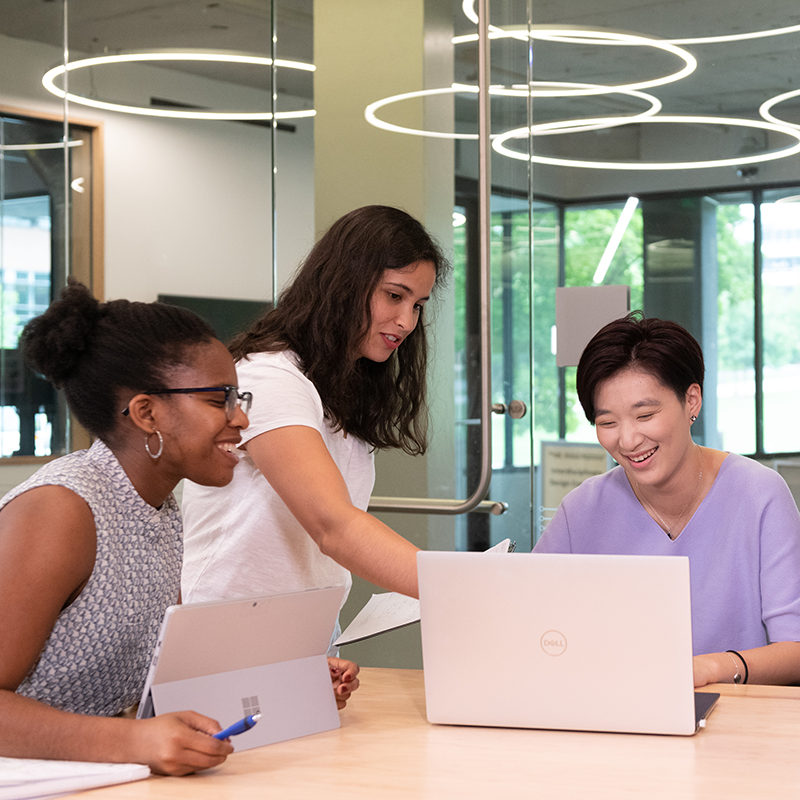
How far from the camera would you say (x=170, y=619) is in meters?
1.29

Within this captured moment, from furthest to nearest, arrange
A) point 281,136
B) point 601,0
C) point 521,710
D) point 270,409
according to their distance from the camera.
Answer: point 281,136 < point 601,0 < point 270,409 < point 521,710

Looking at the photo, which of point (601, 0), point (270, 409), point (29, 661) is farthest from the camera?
point (601, 0)

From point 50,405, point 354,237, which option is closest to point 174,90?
point 50,405

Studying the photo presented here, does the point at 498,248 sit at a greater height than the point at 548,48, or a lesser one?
lesser

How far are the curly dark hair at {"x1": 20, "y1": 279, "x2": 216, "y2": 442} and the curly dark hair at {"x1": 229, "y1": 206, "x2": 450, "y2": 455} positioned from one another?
1.09 ft

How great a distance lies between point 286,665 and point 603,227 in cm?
209

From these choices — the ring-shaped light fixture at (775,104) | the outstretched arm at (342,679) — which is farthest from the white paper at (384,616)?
the ring-shaped light fixture at (775,104)

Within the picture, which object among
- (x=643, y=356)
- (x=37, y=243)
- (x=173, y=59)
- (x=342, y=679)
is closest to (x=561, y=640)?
(x=342, y=679)

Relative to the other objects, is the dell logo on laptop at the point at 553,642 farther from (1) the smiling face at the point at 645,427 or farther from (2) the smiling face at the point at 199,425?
(1) the smiling face at the point at 645,427

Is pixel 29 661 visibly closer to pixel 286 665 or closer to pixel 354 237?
pixel 286 665

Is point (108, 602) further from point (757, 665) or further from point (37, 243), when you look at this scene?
point (37, 243)

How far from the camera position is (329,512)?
1.57m

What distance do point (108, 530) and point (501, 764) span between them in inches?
23.3

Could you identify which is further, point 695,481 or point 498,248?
point 498,248
